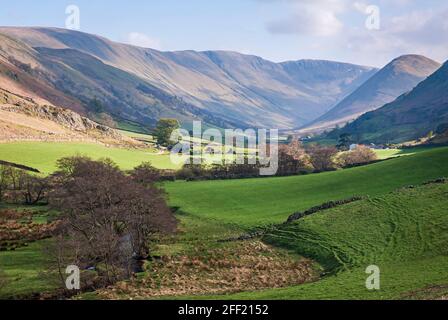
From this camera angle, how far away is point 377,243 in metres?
51.2

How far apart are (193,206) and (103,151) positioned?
88142 mm

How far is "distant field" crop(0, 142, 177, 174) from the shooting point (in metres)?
134

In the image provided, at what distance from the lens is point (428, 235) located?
49375mm

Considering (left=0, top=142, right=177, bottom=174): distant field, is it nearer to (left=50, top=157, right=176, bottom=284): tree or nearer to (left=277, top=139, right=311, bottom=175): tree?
(left=277, top=139, right=311, bottom=175): tree

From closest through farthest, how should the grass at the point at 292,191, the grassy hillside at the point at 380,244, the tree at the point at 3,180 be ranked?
the grassy hillside at the point at 380,244 < the grass at the point at 292,191 < the tree at the point at 3,180

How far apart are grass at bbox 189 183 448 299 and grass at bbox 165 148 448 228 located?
11.5 metres

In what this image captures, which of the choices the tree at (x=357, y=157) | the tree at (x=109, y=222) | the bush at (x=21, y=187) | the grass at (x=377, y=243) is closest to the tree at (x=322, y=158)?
the tree at (x=357, y=157)

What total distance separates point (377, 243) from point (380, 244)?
1.73 feet

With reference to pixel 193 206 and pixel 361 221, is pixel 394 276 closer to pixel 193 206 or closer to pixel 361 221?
pixel 361 221

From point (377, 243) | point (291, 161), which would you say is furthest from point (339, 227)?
point (291, 161)

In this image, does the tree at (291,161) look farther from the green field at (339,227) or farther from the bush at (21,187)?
the bush at (21,187)

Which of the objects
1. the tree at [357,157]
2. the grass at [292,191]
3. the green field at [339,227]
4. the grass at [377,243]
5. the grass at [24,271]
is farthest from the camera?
the tree at [357,157]

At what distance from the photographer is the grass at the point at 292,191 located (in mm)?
78750

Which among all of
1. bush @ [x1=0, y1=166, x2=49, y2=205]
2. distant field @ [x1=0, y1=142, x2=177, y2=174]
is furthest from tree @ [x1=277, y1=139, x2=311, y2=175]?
bush @ [x1=0, y1=166, x2=49, y2=205]
